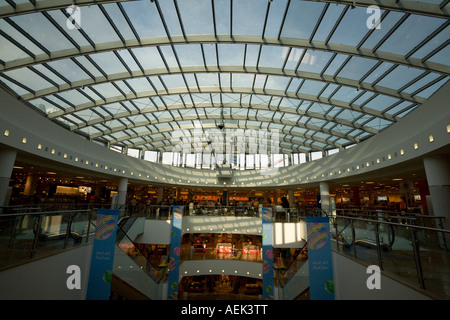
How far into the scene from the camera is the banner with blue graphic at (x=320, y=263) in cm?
620

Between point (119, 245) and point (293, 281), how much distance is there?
24.9ft

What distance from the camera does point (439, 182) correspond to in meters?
9.70

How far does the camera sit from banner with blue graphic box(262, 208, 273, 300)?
13.0m

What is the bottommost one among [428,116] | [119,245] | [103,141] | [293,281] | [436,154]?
[293,281]

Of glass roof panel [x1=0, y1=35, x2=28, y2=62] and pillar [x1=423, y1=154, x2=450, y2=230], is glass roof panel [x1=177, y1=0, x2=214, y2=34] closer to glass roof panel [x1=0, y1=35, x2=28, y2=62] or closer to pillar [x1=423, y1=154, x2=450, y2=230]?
glass roof panel [x1=0, y1=35, x2=28, y2=62]

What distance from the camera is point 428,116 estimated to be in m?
10.4

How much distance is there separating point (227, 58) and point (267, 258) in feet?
38.6

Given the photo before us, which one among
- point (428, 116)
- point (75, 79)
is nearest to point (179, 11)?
point (75, 79)

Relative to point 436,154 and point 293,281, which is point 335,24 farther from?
point 293,281

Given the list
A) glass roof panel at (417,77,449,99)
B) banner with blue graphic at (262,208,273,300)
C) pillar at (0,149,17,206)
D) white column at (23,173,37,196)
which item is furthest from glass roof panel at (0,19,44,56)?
glass roof panel at (417,77,449,99)

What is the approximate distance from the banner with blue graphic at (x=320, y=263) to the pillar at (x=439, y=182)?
6403 millimetres

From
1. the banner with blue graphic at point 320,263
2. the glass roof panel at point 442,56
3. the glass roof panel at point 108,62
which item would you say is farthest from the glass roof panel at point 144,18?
the glass roof panel at point 442,56

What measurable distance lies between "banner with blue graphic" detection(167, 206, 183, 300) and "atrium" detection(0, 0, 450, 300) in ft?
2.01
